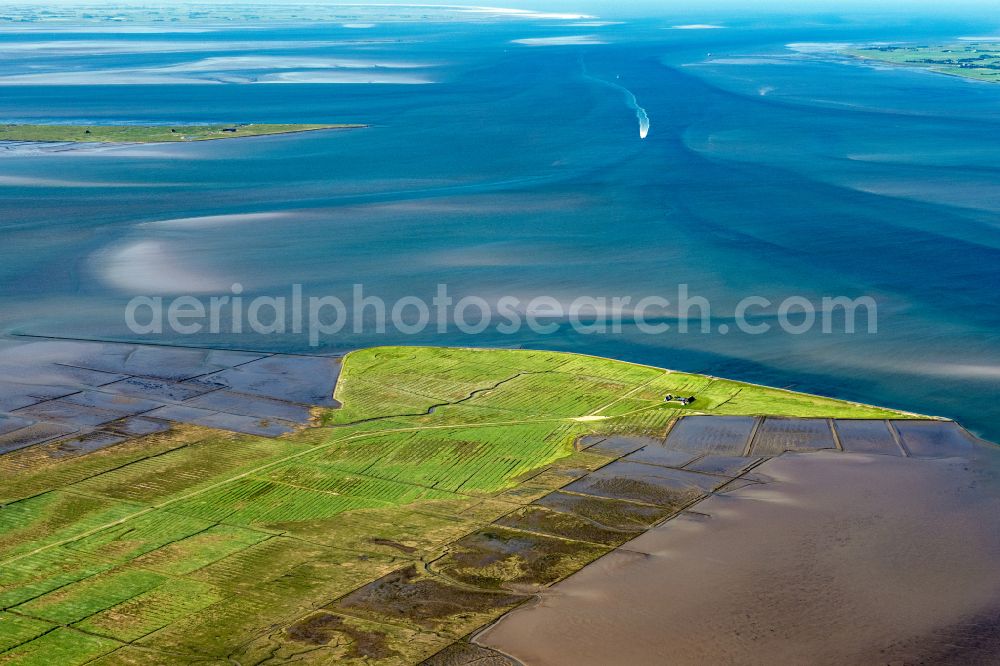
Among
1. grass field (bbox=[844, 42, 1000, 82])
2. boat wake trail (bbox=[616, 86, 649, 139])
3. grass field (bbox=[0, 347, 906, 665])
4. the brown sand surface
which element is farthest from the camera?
grass field (bbox=[844, 42, 1000, 82])

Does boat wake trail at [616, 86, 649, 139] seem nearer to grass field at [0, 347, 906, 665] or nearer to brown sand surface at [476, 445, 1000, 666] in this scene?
grass field at [0, 347, 906, 665]

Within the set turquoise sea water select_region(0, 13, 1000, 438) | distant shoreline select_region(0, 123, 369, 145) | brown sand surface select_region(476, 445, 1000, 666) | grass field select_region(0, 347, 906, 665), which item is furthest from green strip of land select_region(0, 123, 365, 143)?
brown sand surface select_region(476, 445, 1000, 666)

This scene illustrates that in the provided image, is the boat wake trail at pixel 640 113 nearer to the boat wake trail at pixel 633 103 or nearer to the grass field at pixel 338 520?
the boat wake trail at pixel 633 103

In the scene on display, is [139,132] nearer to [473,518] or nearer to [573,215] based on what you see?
[573,215]

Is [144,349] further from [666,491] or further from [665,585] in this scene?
[665,585]

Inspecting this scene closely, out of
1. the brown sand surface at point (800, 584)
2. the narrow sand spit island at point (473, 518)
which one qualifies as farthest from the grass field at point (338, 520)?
the brown sand surface at point (800, 584)

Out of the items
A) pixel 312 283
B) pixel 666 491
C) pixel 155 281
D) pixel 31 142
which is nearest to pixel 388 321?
pixel 312 283
